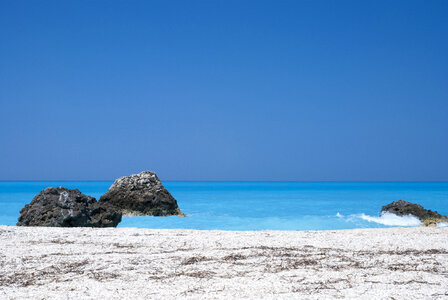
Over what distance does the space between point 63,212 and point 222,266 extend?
8.62 metres

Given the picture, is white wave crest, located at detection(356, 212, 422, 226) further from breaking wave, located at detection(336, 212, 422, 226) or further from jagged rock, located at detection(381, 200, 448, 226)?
jagged rock, located at detection(381, 200, 448, 226)

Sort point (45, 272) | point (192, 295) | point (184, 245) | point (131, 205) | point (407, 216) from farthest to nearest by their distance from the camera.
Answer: point (131, 205), point (407, 216), point (184, 245), point (45, 272), point (192, 295)

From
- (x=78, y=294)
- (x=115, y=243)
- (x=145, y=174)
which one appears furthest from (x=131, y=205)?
(x=78, y=294)

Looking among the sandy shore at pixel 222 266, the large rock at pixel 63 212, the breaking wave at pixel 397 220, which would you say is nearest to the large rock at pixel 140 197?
the large rock at pixel 63 212

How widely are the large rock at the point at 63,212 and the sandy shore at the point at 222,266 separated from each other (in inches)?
139

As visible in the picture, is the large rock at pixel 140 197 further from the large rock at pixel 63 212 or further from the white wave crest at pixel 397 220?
the white wave crest at pixel 397 220

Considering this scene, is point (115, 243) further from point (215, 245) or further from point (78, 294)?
point (78, 294)

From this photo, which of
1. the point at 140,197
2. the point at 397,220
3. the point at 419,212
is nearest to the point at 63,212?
the point at 140,197

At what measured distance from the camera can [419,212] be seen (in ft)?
56.7

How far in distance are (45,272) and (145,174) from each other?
14796mm

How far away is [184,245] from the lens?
26.7ft

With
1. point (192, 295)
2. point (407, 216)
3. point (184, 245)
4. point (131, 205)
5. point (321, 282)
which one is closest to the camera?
point (192, 295)

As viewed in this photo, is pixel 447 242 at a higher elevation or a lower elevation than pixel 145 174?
lower

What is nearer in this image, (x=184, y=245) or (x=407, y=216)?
(x=184, y=245)
